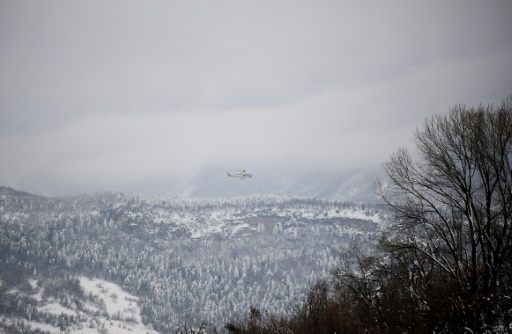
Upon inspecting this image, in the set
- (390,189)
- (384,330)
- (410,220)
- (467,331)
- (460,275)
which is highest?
(390,189)

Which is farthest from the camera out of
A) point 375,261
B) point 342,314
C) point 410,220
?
point 375,261

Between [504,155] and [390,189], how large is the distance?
644 centimetres

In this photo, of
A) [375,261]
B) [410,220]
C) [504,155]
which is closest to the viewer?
[504,155]

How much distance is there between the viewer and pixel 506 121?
18.7 metres

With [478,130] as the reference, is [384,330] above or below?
below

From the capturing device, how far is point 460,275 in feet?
63.2

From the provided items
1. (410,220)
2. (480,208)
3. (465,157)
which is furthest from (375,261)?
(465,157)

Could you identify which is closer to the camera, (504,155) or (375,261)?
(504,155)

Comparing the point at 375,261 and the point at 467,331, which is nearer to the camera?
the point at 467,331

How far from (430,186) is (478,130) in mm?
3624

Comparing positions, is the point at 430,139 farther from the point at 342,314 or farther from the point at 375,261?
the point at 375,261

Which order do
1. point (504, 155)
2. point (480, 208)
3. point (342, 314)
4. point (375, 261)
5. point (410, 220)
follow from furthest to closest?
point (375, 261) → point (342, 314) → point (410, 220) → point (480, 208) → point (504, 155)

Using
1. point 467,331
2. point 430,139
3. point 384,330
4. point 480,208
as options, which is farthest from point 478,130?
point 384,330

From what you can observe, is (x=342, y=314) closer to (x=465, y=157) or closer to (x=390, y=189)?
(x=390, y=189)
